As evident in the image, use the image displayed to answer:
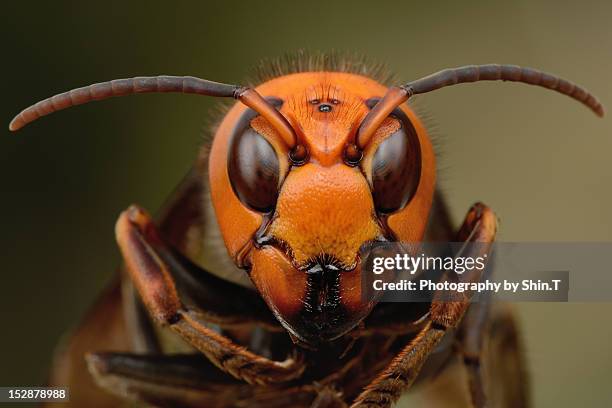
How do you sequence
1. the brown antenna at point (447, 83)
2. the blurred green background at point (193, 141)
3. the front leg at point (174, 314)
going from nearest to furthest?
1. the brown antenna at point (447, 83)
2. the front leg at point (174, 314)
3. the blurred green background at point (193, 141)

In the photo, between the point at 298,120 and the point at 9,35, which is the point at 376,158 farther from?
the point at 9,35

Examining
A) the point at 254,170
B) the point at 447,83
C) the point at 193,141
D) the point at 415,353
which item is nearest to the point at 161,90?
the point at 254,170

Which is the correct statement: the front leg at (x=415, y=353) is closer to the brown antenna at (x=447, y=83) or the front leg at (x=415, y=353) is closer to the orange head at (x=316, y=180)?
the orange head at (x=316, y=180)

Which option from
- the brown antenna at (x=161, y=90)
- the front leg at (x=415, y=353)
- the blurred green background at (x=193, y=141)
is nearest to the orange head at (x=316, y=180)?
the brown antenna at (x=161, y=90)

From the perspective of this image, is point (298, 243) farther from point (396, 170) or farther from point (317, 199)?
point (396, 170)

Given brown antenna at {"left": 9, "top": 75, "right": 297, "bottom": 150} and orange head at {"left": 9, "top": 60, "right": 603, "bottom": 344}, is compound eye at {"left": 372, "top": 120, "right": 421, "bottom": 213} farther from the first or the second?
brown antenna at {"left": 9, "top": 75, "right": 297, "bottom": 150}

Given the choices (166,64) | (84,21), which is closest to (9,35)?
(84,21)

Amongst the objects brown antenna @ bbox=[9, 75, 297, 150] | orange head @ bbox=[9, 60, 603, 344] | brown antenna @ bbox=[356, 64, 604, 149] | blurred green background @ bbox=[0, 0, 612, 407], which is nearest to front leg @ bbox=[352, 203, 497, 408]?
orange head @ bbox=[9, 60, 603, 344]

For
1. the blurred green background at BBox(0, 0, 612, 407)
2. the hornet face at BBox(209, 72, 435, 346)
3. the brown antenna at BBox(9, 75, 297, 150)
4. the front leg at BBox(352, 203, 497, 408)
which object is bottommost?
the front leg at BBox(352, 203, 497, 408)
